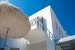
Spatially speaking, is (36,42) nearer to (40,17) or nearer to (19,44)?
(19,44)

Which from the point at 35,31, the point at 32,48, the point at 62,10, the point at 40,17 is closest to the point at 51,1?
the point at 62,10

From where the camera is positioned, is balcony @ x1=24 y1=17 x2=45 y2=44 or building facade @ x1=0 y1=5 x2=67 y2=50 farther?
building facade @ x1=0 y1=5 x2=67 y2=50

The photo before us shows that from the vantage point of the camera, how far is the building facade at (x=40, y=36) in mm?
9852

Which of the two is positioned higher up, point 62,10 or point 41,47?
point 62,10

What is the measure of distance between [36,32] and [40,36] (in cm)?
81

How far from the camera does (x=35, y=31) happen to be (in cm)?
976

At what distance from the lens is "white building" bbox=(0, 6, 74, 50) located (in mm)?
9852

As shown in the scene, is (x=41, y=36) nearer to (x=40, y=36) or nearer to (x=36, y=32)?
(x=40, y=36)

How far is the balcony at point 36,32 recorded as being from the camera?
31.1 ft

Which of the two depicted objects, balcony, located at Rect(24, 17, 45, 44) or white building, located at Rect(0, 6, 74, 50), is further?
white building, located at Rect(0, 6, 74, 50)

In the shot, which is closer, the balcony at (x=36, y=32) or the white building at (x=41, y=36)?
the balcony at (x=36, y=32)

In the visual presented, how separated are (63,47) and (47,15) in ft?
12.1

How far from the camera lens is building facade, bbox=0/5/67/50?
9852 millimetres

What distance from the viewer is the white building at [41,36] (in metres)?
9.85
